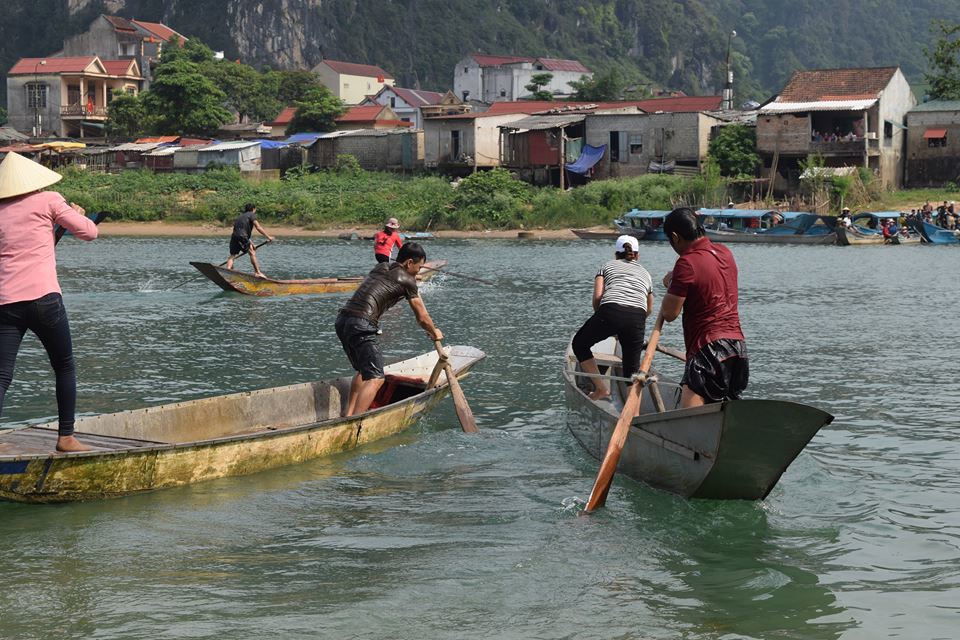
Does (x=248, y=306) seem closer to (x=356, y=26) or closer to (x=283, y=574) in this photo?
(x=283, y=574)

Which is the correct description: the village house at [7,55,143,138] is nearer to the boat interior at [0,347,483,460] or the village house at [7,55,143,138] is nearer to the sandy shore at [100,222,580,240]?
the sandy shore at [100,222,580,240]

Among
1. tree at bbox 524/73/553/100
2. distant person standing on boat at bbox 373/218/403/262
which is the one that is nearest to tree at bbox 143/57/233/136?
tree at bbox 524/73/553/100

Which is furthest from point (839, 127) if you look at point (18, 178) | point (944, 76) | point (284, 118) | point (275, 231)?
point (18, 178)

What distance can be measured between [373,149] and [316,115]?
27.3ft

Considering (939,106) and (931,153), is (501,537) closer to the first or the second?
(931,153)

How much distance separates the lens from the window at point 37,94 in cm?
7925

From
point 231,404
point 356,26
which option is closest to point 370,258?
point 231,404

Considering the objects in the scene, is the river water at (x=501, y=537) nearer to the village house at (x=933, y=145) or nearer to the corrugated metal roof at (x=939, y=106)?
the village house at (x=933, y=145)

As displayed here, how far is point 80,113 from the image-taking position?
7800cm

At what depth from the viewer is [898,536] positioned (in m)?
7.73

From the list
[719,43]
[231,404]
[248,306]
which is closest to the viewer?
[231,404]

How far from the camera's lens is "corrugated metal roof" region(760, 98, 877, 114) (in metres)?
50.7

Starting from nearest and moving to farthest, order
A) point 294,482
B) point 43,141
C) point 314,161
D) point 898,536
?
point 898,536 → point 294,482 → point 314,161 → point 43,141

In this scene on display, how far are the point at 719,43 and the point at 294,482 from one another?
12975 cm
